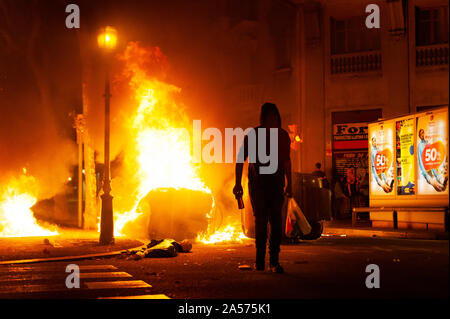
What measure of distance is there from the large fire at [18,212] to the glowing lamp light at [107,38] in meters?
6.85

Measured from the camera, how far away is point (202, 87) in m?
29.2

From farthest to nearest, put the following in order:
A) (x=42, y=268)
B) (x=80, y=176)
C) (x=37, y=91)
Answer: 1. (x=37, y=91)
2. (x=80, y=176)
3. (x=42, y=268)

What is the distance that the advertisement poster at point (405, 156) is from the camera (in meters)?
16.2

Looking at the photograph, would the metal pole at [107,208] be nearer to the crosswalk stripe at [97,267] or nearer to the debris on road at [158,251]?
the debris on road at [158,251]

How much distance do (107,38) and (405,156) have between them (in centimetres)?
815

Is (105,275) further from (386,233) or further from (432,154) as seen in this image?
(432,154)

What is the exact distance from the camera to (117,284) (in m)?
7.65

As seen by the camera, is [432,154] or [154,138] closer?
[432,154]

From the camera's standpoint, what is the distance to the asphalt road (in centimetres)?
664

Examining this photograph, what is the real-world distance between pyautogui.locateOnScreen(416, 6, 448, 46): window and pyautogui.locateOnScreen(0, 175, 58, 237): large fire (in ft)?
49.1

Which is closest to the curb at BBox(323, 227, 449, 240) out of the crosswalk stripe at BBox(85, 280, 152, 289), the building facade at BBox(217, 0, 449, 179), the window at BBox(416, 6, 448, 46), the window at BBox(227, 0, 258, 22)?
the building facade at BBox(217, 0, 449, 179)

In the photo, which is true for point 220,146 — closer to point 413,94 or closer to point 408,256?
point 413,94

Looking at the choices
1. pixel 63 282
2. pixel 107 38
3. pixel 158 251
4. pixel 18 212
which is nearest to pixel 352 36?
pixel 107 38

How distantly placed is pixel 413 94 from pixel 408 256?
14536 millimetres
